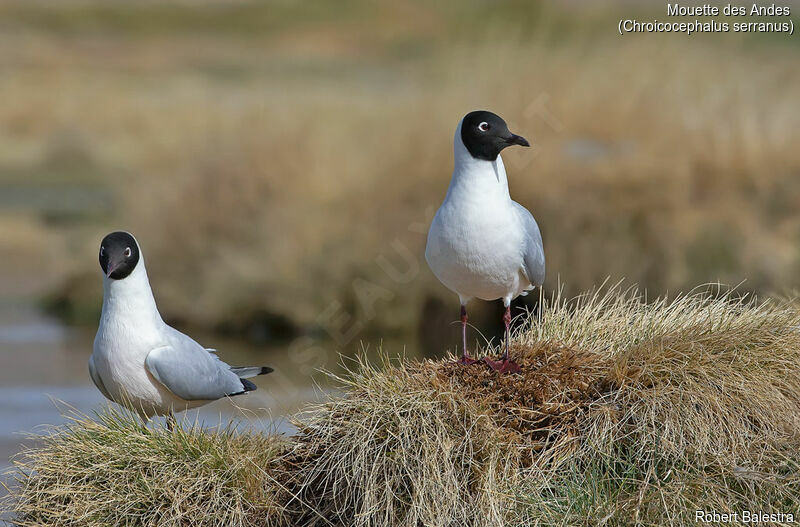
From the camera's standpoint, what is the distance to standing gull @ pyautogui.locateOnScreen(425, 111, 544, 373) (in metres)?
5.61

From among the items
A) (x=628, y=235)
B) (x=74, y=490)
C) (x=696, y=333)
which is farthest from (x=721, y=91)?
(x=74, y=490)

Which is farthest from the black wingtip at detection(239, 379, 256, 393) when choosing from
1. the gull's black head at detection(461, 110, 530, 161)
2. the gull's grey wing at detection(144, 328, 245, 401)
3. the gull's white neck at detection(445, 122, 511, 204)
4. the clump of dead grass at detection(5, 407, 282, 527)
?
the gull's black head at detection(461, 110, 530, 161)

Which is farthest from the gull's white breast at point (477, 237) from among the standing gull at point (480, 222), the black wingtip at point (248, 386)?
the black wingtip at point (248, 386)

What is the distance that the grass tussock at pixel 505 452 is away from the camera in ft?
17.8

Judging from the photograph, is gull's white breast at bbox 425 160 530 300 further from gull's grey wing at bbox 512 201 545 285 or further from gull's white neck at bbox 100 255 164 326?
gull's white neck at bbox 100 255 164 326

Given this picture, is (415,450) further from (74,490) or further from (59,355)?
(59,355)

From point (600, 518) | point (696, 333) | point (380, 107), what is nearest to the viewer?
point (600, 518)

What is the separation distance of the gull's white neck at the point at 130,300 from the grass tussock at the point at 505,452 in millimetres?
587

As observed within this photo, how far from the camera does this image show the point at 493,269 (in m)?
5.67

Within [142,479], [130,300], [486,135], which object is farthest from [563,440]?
[130,300]

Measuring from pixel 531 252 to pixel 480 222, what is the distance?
359mm

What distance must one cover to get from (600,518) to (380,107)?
11819mm

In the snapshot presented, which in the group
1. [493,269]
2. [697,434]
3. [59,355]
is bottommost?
[59,355]

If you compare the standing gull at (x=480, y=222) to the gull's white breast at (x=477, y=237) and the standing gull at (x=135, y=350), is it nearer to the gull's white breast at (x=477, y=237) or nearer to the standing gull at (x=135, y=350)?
the gull's white breast at (x=477, y=237)
